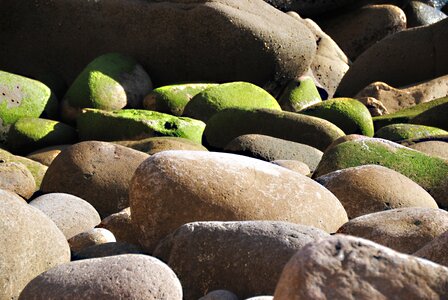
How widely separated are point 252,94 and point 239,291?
7.01 m

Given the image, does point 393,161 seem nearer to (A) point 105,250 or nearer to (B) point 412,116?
(A) point 105,250

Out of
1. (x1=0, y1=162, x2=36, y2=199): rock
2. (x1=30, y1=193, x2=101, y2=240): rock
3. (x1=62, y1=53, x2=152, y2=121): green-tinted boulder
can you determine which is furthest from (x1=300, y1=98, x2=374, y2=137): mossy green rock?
(x1=30, y1=193, x2=101, y2=240): rock

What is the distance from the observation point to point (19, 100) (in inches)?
389

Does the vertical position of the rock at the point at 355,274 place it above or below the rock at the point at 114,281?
above

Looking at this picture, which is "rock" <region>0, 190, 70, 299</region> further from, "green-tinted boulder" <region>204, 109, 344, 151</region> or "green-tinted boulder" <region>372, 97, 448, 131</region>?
"green-tinted boulder" <region>372, 97, 448, 131</region>

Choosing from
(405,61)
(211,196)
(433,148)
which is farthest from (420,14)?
(211,196)

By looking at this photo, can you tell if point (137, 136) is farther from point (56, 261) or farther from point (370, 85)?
point (56, 261)

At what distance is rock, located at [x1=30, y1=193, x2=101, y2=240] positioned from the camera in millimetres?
4859

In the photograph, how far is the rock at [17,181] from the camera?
600 centimetres

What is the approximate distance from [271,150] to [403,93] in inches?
A: 178

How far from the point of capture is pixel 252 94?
10344mm

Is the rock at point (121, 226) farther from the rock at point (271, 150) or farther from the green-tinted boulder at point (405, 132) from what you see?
the green-tinted boulder at point (405, 132)

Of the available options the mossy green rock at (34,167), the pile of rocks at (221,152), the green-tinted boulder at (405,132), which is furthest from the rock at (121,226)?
the green-tinted boulder at (405,132)

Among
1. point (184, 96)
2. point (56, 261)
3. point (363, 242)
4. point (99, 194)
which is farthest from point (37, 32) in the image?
point (363, 242)
